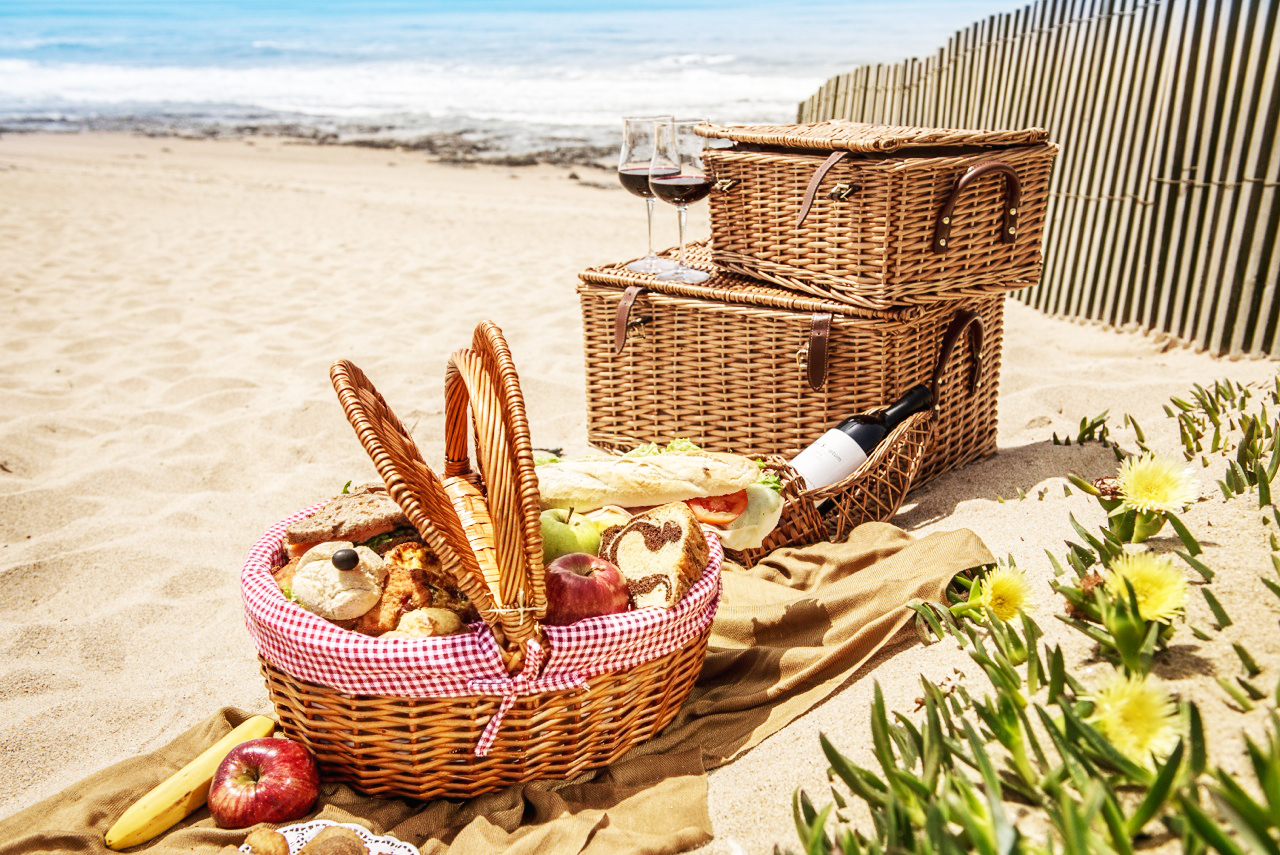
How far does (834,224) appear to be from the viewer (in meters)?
2.96

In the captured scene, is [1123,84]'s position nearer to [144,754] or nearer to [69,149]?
[144,754]

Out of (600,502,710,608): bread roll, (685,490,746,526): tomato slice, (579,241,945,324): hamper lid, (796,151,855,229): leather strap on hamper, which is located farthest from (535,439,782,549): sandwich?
(796,151,855,229): leather strap on hamper

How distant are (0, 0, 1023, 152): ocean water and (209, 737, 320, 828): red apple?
14123 mm

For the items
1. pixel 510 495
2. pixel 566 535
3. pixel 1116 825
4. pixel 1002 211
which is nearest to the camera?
pixel 1116 825

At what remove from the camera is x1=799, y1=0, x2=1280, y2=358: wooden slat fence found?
13.7 ft

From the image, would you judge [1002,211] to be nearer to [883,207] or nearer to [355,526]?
[883,207]

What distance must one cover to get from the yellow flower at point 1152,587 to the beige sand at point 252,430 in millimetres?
98

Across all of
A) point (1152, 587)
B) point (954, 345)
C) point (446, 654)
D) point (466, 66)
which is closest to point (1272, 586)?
point (1152, 587)

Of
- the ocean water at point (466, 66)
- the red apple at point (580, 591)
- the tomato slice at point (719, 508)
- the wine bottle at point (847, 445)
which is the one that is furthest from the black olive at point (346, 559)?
the ocean water at point (466, 66)

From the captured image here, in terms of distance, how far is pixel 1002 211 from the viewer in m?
3.07

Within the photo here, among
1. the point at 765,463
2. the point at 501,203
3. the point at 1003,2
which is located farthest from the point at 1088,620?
the point at 1003,2

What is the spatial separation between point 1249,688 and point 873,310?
5.60 ft

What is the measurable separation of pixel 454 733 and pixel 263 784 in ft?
1.29

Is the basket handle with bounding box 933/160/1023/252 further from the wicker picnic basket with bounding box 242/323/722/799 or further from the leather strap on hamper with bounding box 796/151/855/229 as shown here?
the wicker picnic basket with bounding box 242/323/722/799
